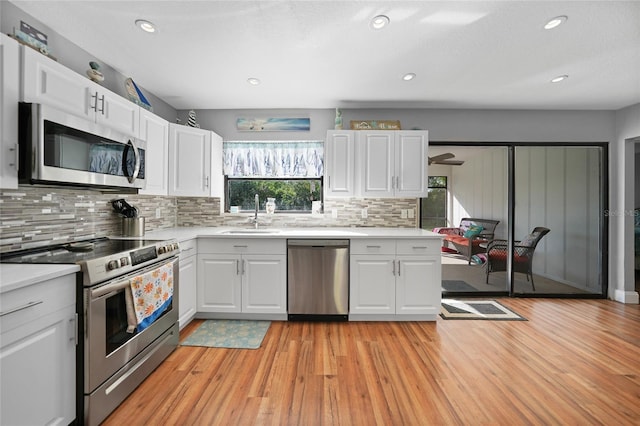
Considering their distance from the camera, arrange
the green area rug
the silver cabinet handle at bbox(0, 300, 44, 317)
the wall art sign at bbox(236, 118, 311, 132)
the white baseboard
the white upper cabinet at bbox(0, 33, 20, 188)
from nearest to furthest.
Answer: the silver cabinet handle at bbox(0, 300, 44, 317) < the white upper cabinet at bbox(0, 33, 20, 188) < the green area rug < the white baseboard < the wall art sign at bbox(236, 118, 311, 132)

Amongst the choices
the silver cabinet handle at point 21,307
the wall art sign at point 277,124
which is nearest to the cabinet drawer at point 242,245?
the wall art sign at point 277,124

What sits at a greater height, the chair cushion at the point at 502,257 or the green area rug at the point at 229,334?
the chair cushion at the point at 502,257

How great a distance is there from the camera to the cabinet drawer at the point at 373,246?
303 centimetres

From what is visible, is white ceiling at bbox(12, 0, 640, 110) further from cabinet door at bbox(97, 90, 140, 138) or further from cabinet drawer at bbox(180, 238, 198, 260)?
cabinet drawer at bbox(180, 238, 198, 260)

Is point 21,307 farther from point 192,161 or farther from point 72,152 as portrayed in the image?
point 192,161

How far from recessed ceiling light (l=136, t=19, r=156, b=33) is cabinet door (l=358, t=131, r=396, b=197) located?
2.14m

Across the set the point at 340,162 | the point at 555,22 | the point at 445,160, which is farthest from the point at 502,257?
the point at 555,22

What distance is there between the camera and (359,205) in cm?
379

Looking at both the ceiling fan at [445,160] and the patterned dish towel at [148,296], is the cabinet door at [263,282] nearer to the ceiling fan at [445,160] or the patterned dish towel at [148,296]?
the patterned dish towel at [148,296]

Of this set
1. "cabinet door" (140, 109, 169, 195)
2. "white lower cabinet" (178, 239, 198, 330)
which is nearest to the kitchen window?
"cabinet door" (140, 109, 169, 195)

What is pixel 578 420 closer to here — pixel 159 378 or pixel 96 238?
pixel 159 378

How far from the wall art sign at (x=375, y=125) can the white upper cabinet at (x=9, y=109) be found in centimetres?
283

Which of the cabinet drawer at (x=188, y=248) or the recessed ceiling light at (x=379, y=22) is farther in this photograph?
the cabinet drawer at (x=188, y=248)

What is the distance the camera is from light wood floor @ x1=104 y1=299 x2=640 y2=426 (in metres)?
1.72
